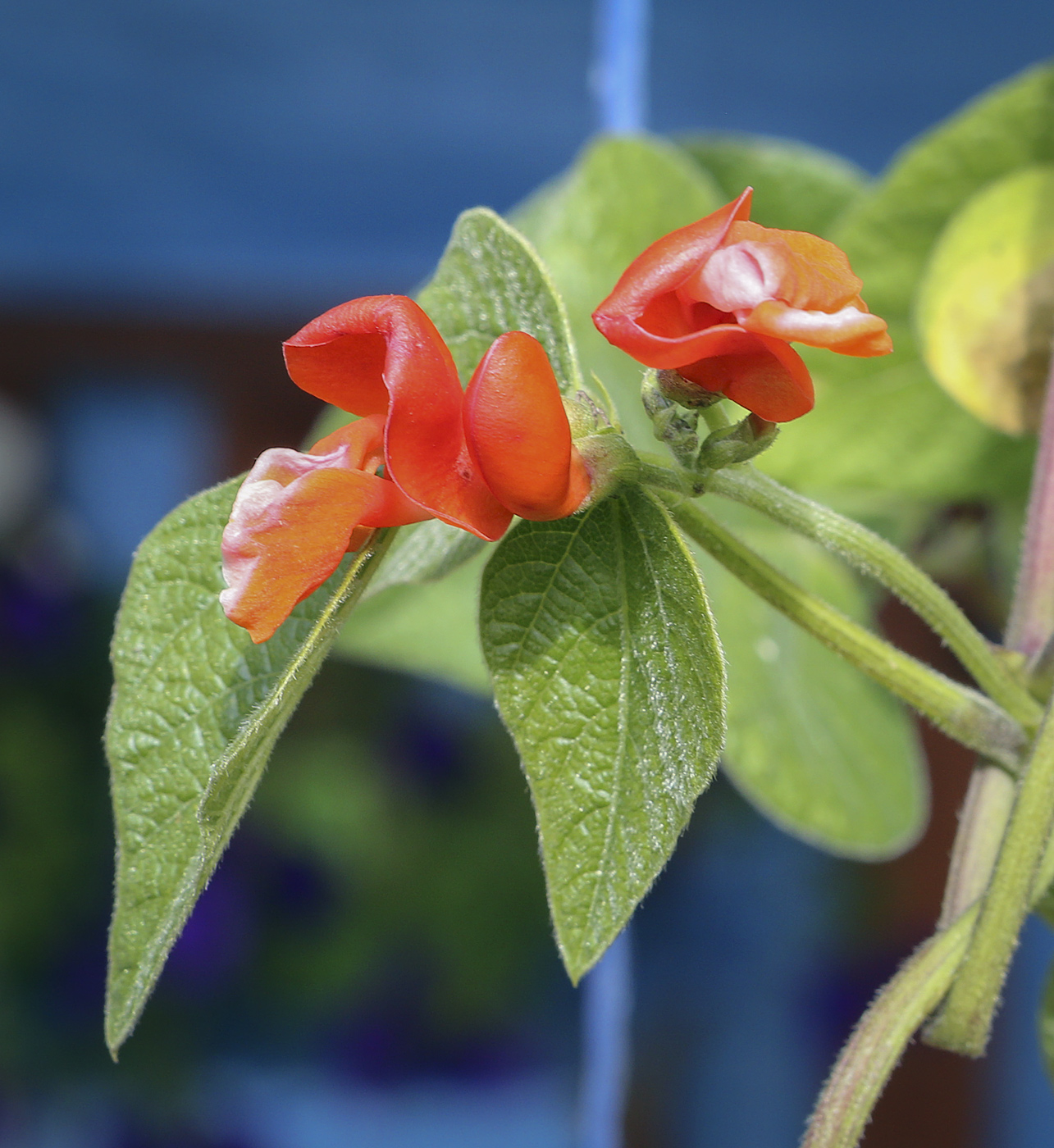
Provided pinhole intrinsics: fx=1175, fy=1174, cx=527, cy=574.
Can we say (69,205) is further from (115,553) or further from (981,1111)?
(981,1111)

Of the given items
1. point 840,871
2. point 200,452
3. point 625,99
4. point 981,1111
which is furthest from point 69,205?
point 981,1111

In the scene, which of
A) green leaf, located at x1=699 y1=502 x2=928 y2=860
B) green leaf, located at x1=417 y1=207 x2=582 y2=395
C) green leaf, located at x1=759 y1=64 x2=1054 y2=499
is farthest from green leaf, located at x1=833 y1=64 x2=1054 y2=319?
green leaf, located at x1=417 y1=207 x2=582 y2=395

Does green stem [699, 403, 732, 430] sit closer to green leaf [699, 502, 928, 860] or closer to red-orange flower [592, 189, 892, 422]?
red-orange flower [592, 189, 892, 422]

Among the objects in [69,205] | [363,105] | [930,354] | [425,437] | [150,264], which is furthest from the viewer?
[150,264]

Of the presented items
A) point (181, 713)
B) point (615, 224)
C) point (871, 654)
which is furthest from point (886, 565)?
point (615, 224)

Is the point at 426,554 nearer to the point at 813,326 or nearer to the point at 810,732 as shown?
the point at 813,326

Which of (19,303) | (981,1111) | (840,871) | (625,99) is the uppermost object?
(19,303)

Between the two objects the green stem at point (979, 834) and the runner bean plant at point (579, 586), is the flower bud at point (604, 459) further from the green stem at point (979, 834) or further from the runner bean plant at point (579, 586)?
the green stem at point (979, 834)
